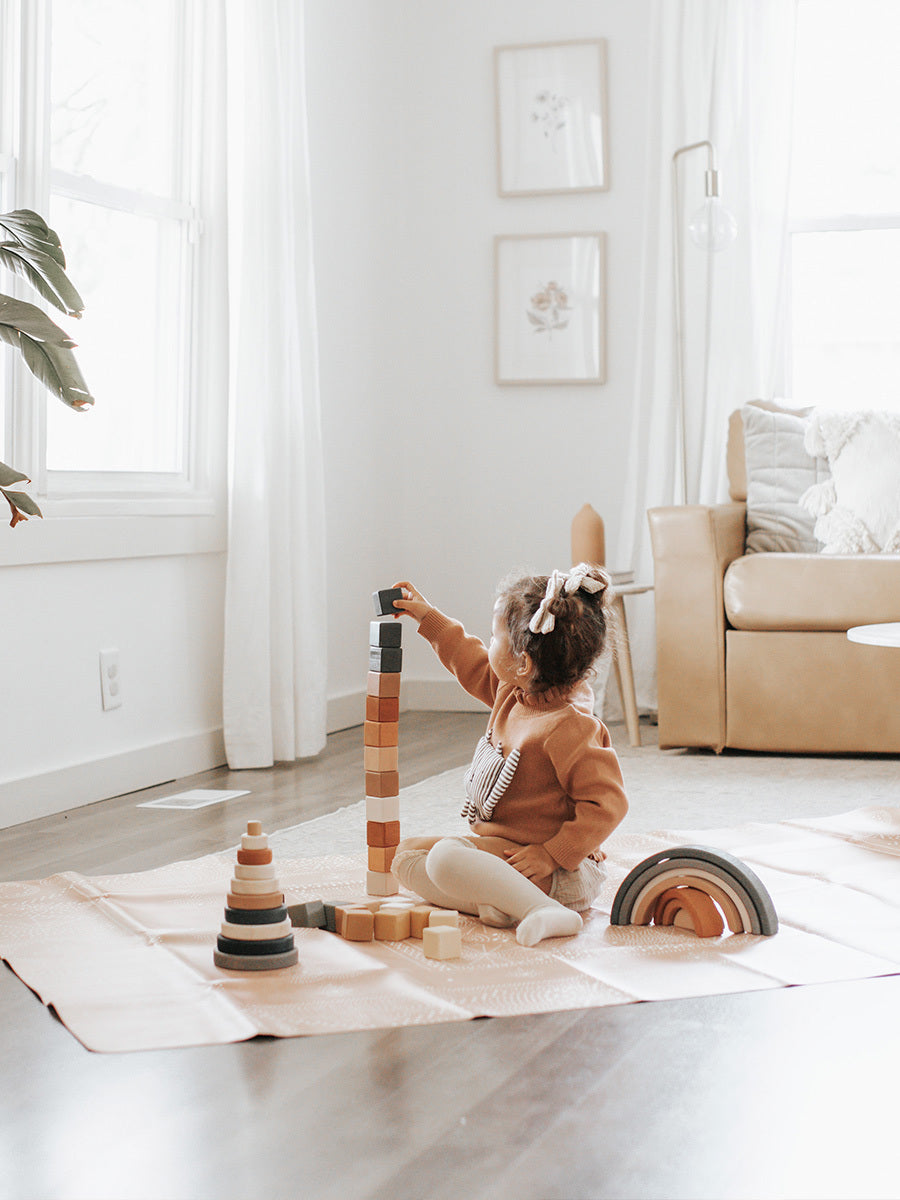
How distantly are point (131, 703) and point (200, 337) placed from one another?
95 centimetres

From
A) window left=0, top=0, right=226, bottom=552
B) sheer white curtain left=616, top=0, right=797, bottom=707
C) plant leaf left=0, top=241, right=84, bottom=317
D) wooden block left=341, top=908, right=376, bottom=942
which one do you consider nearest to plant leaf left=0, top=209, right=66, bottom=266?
plant leaf left=0, top=241, right=84, bottom=317

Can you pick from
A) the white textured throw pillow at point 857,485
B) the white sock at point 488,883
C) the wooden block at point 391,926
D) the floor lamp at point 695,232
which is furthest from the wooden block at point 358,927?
the floor lamp at point 695,232

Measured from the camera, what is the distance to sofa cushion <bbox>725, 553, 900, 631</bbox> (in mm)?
3459

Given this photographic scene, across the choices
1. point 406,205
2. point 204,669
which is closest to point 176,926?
point 204,669

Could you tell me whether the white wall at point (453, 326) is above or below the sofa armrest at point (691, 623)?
above

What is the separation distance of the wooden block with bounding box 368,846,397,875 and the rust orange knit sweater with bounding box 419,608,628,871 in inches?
5.1

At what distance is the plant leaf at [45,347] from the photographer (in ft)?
6.94

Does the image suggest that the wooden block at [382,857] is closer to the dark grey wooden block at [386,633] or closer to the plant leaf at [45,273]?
the dark grey wooden block at [386,633]

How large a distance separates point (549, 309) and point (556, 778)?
2.79 meters

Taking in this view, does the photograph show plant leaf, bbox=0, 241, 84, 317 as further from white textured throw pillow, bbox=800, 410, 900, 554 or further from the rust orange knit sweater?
white textured throw pillow, bbox=800, 410, 900, 554

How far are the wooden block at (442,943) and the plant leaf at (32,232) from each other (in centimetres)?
115

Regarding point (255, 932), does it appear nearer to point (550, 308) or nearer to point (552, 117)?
point (550, 308)

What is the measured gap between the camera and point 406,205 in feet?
15.4

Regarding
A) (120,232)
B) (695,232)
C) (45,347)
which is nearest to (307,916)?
(45,347)
